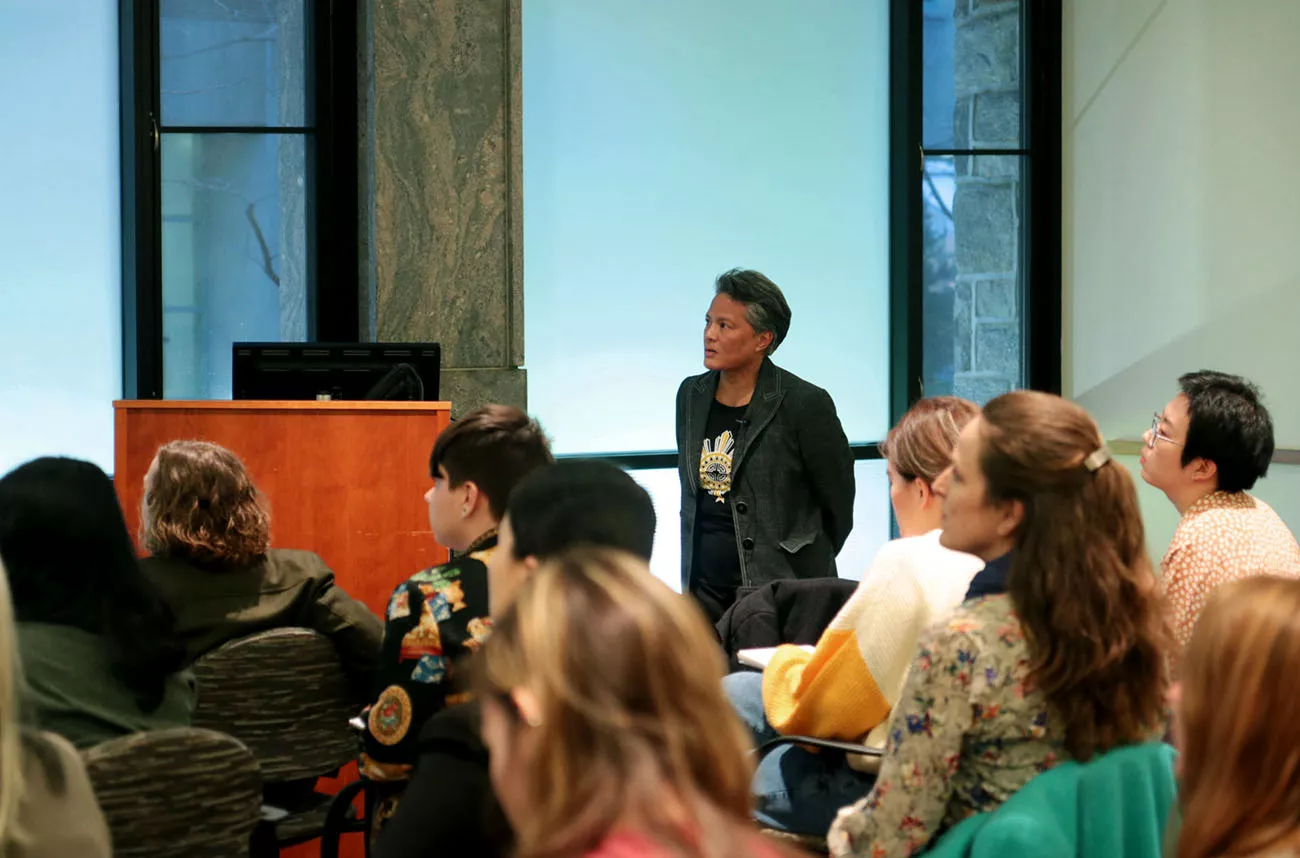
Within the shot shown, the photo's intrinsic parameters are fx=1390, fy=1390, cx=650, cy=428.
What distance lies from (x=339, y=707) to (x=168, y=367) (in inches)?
113

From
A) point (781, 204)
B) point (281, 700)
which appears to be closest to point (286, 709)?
point (281, 700)

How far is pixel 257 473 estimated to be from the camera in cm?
350

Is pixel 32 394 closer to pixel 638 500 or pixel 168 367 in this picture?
pixel 168 367

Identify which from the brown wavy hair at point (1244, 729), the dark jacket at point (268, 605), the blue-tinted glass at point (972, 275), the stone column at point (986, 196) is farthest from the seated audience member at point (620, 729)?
the stone column at point (986, 196)

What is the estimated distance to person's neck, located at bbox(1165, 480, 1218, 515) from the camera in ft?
10.8

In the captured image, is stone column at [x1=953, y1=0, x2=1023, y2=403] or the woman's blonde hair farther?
stone column at [x1=953, y1=0, x2=1023, y2=403]

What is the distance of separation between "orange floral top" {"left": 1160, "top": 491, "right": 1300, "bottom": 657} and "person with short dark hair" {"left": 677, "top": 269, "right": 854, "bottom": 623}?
3.98 ft

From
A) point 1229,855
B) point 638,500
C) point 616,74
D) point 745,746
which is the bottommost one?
point 1229,855

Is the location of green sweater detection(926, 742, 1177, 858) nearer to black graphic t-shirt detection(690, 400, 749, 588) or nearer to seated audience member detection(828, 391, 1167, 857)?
seated audience member detection(828, 391, 1167, 857)

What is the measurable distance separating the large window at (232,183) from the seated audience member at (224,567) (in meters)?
2.56

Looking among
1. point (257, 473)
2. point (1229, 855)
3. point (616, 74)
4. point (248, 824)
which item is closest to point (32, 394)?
point (257, 473)

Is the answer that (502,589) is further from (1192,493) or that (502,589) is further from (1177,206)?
(1177,206)

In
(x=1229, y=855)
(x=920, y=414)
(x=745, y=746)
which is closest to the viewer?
(x=745, y=746)

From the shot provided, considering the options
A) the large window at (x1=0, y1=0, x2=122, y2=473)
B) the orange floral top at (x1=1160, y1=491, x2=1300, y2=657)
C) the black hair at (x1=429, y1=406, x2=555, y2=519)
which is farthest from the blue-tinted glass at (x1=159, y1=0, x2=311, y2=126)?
the orange floral top at (x1=1160, y1=491, x2=1300, y2=657)
